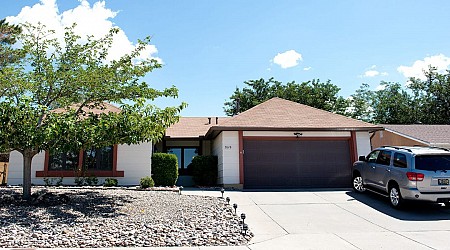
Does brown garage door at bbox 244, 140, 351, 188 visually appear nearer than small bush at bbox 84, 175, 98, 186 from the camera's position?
No

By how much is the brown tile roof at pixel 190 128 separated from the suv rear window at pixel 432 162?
9679 mm

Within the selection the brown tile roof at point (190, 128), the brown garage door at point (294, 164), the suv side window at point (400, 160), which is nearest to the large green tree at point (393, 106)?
the brown tile roof at point (190, 128)

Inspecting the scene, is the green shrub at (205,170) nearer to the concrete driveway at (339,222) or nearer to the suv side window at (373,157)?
the concrete driveway at (339,222)

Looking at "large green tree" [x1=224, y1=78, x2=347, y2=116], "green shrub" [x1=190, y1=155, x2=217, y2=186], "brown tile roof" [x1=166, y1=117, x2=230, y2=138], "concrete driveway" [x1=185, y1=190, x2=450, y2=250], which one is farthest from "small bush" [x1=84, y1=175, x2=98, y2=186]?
"large green tree" [x1=224, y1=78, x2=347, y2=116]

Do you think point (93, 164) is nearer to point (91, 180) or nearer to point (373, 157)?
point (91, 180)

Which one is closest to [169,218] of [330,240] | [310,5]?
[330,240]

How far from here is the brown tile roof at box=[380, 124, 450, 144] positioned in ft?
59.5

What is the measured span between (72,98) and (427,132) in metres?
20.4

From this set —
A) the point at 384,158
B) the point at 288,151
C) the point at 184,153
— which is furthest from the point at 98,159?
the point at 384,158

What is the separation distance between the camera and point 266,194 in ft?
38.8

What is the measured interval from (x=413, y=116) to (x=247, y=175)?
99.9 ft

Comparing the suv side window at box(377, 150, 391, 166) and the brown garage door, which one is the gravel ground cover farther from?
the suv side window at box(377, 150, 391, 166)

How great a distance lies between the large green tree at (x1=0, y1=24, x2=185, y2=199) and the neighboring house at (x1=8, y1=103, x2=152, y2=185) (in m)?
4.64

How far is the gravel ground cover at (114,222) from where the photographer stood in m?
6.10
